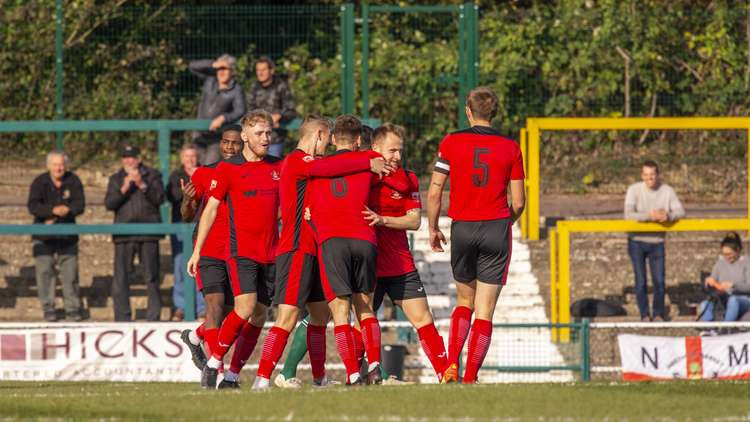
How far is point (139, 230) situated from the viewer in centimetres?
1620

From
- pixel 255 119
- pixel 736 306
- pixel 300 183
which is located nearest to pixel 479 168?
pixel 300 183

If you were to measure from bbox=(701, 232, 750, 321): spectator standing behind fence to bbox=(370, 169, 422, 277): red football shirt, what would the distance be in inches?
263

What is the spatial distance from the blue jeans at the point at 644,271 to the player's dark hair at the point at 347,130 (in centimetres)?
710

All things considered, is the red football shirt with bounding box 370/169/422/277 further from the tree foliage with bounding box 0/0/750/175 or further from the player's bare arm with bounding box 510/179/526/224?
the tree foliage with bounding box 0/0/750/175

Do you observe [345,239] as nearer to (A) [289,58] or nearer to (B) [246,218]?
(B) [246,218]

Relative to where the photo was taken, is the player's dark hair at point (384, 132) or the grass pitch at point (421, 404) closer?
the grass pitch at point (421, 404)

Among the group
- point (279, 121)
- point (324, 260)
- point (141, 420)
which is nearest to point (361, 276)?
point (324, 260)

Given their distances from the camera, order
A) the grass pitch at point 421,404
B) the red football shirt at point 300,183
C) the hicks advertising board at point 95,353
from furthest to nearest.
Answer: the hicks advertising board at point 95,353 → the red football shirt at point 300,183 → the grass pitch at point 421,404

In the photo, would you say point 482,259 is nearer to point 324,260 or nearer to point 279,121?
point 324,260

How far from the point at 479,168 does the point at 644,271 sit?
6920 millimetres

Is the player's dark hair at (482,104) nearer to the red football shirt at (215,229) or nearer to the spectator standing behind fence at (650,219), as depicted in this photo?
the red football shirt at (215,229)

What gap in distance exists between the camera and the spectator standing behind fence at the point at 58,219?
→ 645 inches

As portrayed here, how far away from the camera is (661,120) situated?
17.4m

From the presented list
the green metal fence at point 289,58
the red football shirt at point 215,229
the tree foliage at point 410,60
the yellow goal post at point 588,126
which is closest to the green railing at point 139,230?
the green metal fence at point 289,58
